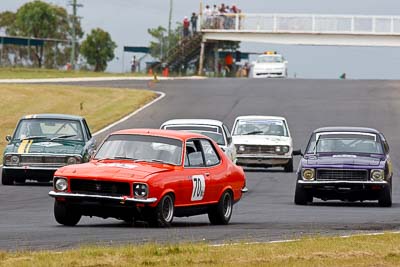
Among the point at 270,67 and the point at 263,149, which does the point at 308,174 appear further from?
the point at 270,67

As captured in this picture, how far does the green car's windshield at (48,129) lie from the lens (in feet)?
81.9

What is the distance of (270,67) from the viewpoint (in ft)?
244

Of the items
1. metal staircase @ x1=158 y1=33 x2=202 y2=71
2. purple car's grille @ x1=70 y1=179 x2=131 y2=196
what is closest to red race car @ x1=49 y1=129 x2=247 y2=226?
purple car's grille @ x1=70 y1=179 x2=131 y2=196

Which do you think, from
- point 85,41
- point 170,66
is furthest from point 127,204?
point 85,41

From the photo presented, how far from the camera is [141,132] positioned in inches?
637

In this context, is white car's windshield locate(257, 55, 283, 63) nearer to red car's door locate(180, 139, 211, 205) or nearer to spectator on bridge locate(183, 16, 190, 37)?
spectator on bridge locate(183, 16, 190, 37)

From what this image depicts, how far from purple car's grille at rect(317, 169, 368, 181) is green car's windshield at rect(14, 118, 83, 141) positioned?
6131mm

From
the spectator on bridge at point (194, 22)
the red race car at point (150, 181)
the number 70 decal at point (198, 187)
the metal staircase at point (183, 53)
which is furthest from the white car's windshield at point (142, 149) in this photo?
the spectator on bridge at point (194, 22)

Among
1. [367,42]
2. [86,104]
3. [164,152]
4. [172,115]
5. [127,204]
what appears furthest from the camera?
[367,42]

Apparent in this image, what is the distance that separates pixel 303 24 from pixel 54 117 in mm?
51623

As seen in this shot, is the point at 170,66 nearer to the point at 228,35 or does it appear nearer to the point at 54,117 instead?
the point at 228,35

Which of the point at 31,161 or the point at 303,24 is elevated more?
the point at 303,24

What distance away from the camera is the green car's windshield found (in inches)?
983

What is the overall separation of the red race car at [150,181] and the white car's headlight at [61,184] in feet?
0.04
